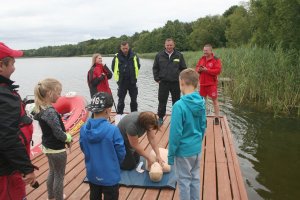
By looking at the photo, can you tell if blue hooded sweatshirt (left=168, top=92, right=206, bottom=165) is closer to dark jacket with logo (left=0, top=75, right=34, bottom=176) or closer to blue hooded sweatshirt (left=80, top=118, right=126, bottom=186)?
blue hooded sweatshirt (left=80, top=118, right=126, bottom=186)

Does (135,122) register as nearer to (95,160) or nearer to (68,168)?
(95,160)

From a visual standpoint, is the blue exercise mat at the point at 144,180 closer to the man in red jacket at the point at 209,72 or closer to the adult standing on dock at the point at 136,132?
the adult standing on dock at the point at 136,132

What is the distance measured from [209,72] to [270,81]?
158 inches

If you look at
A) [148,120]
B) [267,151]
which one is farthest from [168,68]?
[267,151]

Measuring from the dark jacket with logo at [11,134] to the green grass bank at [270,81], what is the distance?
8218 millimetres

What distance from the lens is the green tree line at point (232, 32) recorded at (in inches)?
440

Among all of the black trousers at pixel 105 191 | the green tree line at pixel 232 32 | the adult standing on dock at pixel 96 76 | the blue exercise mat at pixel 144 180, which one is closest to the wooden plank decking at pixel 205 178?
the blue exercise mat at pixel 144 180

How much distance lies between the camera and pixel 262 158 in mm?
6441

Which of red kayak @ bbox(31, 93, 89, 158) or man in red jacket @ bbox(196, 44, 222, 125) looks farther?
red kayak @ bbox(31, 93, 89, 158)

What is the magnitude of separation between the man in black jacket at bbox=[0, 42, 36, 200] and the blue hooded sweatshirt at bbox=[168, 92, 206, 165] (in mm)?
1284

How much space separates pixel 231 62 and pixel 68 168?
30.8ft

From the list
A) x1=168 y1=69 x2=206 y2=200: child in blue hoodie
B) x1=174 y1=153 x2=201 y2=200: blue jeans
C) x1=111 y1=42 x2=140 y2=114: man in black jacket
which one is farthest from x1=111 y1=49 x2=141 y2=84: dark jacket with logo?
x1=174 y1=153 x2=201 y2=200: blue jeans

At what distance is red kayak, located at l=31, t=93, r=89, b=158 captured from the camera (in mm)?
6082

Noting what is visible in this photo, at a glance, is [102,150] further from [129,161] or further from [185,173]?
[129,161]
